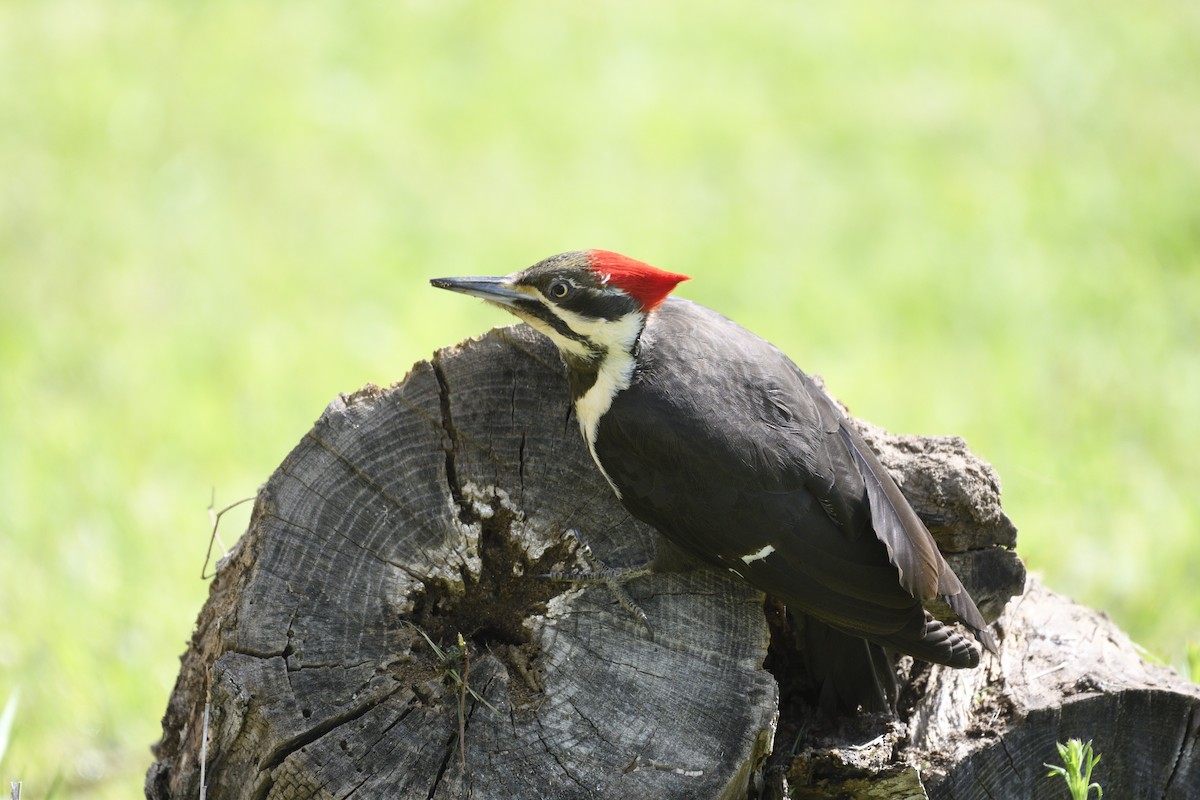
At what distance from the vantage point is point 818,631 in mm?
2973

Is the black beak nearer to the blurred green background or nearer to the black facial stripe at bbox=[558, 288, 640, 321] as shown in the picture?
the black facial stripe at bbox=[558, 288, 640, 321]

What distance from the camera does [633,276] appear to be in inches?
116

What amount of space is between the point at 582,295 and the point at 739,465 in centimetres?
55

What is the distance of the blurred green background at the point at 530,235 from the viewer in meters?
4.89

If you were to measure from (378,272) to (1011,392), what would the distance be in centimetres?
318

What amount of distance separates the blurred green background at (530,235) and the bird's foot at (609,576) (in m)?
2.01

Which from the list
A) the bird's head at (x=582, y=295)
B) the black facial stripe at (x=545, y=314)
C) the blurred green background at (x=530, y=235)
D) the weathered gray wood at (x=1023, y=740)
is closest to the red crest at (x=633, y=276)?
the bird's head at (x=582, y=295)

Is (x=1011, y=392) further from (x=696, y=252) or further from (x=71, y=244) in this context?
(x=71, y=244)

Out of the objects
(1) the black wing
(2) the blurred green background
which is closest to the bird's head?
(1) the black wing

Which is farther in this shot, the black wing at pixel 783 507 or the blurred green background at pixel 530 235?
the blurred green background at pixel 530 235

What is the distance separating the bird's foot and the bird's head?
456 mm

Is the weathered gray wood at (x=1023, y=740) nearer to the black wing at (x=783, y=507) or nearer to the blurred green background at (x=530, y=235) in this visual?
the black wing at (x=783, y=507)

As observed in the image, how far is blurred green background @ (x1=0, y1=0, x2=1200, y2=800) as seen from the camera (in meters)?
4.89

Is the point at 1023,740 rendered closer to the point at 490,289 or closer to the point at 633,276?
the point at 633,276
